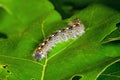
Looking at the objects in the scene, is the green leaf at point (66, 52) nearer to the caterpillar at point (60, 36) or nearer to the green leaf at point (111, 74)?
the caterpillar at point (60, 36)

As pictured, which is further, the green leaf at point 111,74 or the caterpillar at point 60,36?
the caterpillar at point 60,36

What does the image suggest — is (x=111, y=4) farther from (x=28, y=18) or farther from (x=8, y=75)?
(x=8, y=75)

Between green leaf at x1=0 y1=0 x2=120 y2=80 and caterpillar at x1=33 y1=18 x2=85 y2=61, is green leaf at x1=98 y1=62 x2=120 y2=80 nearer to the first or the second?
green leaf at x1=0 y1=0 x2=120 y2=80

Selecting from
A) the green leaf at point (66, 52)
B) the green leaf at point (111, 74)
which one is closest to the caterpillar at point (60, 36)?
the green leaf at point (66, 52)

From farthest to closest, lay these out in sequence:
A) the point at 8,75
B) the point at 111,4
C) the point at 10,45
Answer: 1. the point at 111,4
2. the point at 10,45
3. the point at 8,75

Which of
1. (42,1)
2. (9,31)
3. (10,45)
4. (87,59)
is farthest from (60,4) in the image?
(87,59)

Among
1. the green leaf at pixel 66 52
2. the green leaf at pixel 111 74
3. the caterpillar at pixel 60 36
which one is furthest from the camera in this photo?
the caterpillar at pixel 60 36
